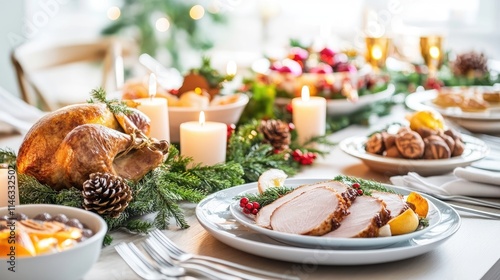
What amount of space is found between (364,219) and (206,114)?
72 cm

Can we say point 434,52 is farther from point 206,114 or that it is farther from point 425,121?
point 206,114

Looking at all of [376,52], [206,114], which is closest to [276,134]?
[206,114]

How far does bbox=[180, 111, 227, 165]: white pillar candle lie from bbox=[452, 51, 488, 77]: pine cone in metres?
1.60

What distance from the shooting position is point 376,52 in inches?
111

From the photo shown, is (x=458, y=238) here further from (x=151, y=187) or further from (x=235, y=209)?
(x=151, y=187)

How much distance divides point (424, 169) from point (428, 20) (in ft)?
11.6

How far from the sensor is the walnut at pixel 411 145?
150 cm

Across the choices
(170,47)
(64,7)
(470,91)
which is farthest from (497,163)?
(64,7)

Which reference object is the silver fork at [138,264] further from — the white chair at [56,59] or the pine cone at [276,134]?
the white chair at [56,59]

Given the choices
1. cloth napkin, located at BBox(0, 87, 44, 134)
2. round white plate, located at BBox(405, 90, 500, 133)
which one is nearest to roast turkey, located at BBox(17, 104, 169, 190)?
cloth napkin, located at BBox(0, 87, 44, 134)

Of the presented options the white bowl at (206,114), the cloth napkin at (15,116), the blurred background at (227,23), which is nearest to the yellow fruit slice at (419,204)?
the white bowl at (206,114)

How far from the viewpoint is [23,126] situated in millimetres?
1907

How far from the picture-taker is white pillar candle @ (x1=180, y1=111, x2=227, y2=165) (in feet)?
4.68

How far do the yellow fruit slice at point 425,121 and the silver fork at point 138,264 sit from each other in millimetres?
875
